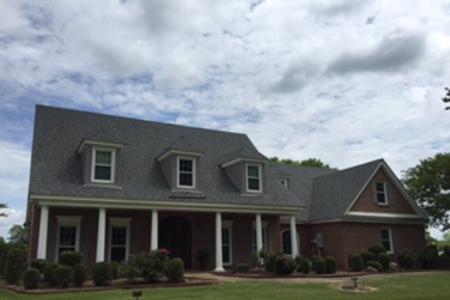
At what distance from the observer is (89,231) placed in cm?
2020

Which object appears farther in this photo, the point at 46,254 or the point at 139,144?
the point at 139,144

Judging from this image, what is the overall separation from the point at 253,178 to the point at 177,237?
516cm

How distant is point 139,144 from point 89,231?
5.62 metres

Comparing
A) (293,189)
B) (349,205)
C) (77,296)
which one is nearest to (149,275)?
(77,296)

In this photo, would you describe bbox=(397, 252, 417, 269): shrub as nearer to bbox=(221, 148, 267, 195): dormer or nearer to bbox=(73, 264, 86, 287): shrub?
bbox=(221, 148, 267, 195): dormer

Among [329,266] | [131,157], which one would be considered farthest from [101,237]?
[329,266]

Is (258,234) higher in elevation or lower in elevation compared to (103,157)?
lower

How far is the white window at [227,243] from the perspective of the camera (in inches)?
936

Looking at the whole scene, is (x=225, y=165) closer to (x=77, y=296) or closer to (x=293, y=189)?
(x=293, y=189)

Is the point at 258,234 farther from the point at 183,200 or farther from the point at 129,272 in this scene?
the point at 129,272

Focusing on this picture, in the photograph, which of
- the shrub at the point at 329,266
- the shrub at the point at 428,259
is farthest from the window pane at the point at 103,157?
the shrub at the point at 428,259

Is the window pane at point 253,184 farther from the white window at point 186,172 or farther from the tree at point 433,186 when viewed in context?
the tree at point 433,186

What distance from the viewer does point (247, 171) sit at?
2395cm

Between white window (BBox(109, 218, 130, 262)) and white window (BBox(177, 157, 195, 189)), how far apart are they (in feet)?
10.5
